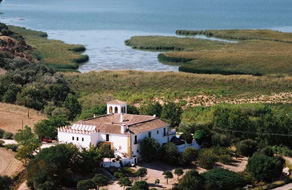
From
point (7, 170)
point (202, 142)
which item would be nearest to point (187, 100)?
point (202, 142)

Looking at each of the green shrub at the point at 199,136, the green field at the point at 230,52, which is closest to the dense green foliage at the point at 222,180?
the green shrub at the point at 199,136

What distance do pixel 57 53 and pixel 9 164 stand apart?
70.7 m

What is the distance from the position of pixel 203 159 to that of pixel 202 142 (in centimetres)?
530

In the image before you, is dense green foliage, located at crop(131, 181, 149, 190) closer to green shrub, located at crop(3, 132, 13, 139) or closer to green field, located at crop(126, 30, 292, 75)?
green shrub, located at crop(3, 132, 13, 139)

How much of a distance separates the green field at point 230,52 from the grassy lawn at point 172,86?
6918mm

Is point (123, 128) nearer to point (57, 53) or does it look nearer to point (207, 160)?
point (207, 160)

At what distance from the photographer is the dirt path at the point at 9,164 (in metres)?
41.5

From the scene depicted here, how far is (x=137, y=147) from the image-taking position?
150 feet

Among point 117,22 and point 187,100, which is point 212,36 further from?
point 187,100

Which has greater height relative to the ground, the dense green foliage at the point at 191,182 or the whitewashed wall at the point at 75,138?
the whitewashed wall at the point at 75,138

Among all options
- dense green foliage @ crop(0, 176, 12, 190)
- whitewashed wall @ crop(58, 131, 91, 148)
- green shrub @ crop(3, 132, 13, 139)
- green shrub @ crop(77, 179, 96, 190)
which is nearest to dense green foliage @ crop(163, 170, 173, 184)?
green shrub @ crop(77, 179, 96, 190)

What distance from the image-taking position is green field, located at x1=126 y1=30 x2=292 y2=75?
3701 inches

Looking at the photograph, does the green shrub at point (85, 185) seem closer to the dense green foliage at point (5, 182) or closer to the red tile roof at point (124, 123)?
the dense green foliage at point (5, 182)

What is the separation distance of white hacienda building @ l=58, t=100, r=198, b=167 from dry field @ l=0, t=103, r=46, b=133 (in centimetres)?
949
